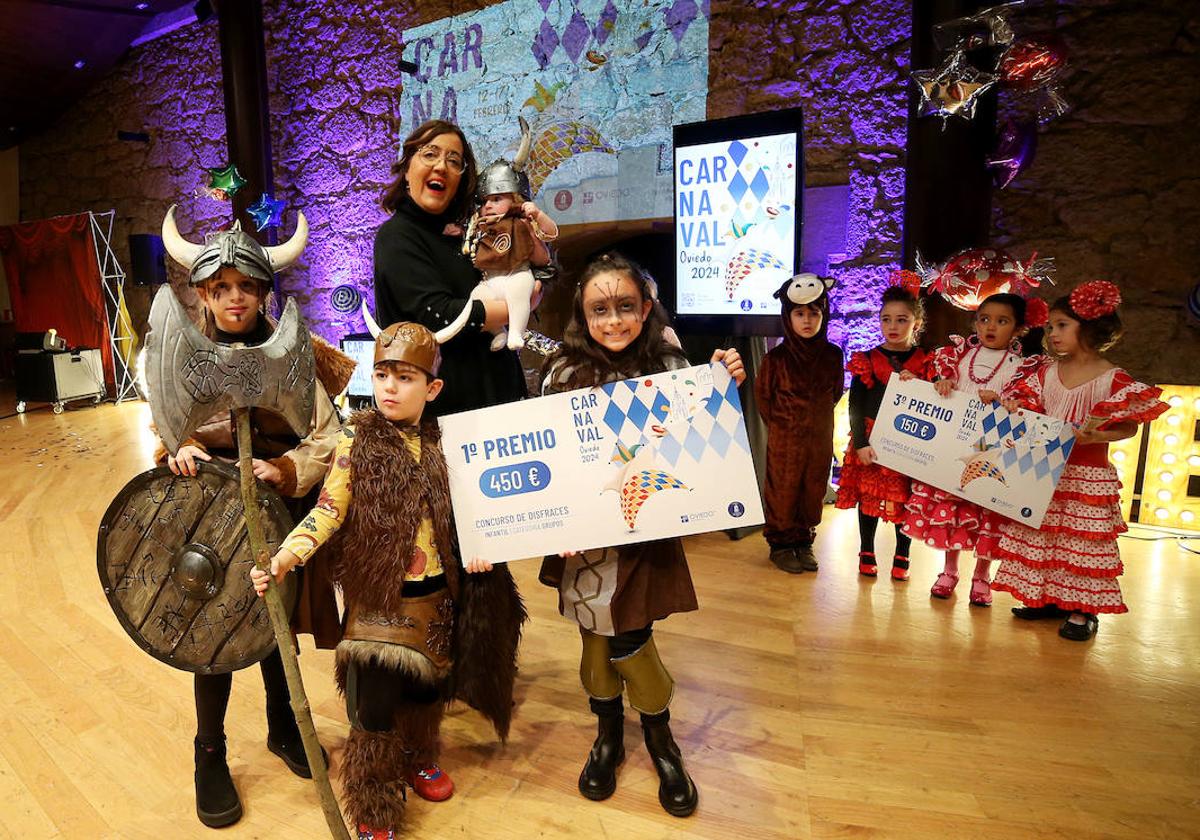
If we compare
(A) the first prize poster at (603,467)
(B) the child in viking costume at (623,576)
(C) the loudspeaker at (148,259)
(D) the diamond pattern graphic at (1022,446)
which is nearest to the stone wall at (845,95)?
(D) the diamond pattern graphic at (1022,446)

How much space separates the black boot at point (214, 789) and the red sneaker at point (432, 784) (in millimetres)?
474

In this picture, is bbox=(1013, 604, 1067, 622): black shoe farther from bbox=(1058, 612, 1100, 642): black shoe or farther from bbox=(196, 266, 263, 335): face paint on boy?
bbox=(196, 266, 263, 335): face paint on boy

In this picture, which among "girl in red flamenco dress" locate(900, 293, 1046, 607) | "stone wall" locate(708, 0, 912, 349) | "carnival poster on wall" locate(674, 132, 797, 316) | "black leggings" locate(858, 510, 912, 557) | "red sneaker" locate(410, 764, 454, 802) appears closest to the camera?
"red sneaker" locate(410, 764, 454, 802)

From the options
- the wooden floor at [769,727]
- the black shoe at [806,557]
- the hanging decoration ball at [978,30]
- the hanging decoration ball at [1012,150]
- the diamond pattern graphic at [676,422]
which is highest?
the hanging decoration ball at [978,30]

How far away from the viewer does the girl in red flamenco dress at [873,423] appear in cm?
327

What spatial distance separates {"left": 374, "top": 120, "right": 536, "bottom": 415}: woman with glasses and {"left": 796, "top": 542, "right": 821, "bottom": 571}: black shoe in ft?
6.96

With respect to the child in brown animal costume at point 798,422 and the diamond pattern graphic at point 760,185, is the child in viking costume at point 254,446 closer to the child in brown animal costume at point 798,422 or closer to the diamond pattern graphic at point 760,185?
the child in brown animal costume at point 798,422

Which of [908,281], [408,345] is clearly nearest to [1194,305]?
[908,281]

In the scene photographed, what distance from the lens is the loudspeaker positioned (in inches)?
321

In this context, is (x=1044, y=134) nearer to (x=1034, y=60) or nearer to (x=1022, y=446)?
(x=1034, y=60)

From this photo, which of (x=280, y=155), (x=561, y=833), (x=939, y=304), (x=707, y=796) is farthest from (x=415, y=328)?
(x=280, y=155)

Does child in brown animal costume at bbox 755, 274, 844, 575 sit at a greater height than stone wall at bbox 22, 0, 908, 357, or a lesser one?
lesser

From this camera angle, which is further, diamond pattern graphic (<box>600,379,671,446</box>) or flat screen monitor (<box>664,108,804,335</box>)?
flat screen monitor (<box>664,108,804,335</box>)

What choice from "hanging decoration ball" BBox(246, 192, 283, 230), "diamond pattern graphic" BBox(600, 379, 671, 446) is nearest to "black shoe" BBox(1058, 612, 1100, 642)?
"diamond pattern graphic" BBox(600, 379, 671, 446)
